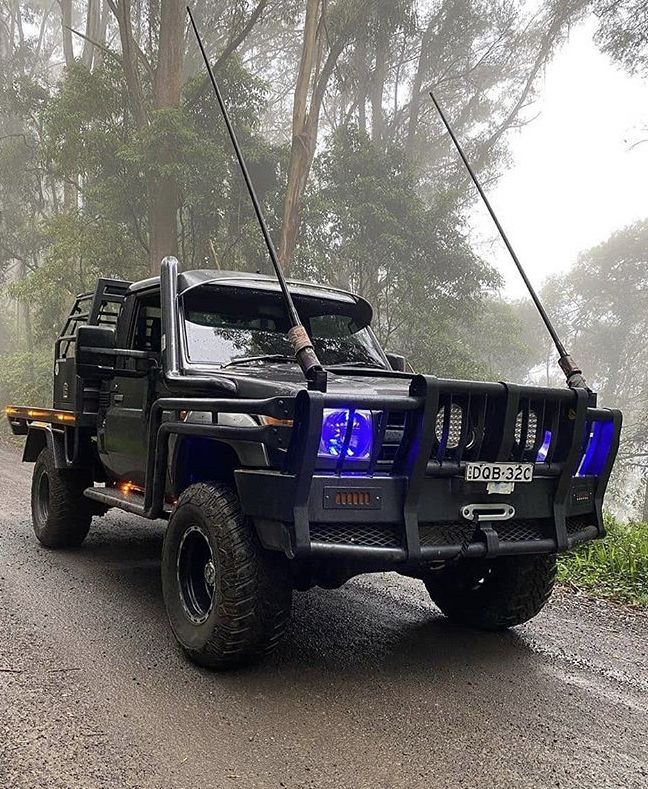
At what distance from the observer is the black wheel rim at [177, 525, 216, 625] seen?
11.5 ft

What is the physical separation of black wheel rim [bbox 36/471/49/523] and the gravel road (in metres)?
1.06

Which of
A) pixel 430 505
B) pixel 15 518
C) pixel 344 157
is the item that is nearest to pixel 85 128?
pixel 344 157

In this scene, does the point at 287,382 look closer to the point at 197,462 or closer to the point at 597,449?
the point at 197,462

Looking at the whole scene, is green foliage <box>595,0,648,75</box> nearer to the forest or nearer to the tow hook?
the forest

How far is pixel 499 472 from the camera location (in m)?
3.28

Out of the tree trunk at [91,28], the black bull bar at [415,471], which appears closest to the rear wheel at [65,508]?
the black bull bar at [415,471]

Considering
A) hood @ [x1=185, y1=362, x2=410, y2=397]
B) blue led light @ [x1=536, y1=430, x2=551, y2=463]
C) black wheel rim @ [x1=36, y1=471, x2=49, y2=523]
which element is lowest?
black wheel rim @ [x1=36, y1=471, x2=49, y2=523]

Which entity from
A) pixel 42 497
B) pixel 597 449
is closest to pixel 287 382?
pixel 597 449

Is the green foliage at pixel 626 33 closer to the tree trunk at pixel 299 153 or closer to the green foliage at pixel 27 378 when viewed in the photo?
the tree trunk at pixel 299 153

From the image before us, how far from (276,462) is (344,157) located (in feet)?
60.9

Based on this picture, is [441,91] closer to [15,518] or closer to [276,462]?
[15,518]

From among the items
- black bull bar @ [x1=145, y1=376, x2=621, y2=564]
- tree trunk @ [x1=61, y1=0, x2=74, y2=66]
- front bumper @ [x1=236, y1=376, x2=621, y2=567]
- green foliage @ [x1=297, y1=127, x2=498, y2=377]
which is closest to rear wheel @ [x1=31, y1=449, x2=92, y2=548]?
black bull bar @ [x1=145, y1=376, x2=621, y2=564]

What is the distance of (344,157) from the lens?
20.1m

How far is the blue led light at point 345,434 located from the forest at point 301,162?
13.3m
